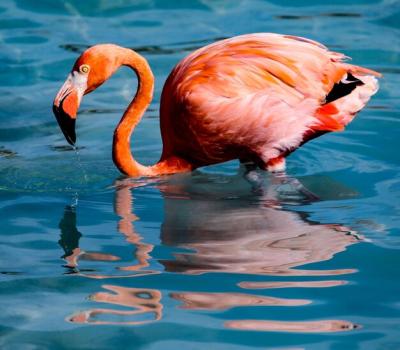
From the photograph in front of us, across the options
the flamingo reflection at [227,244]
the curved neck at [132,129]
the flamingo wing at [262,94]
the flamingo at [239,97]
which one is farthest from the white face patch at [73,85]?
the flamingo reflection at [227,244]

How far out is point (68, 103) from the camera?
577 centimetres

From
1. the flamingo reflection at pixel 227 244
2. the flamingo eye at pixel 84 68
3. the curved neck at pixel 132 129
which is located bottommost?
the flamingo reflection at pixel 227 244

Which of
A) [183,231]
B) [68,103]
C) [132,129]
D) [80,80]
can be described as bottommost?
[183,231]

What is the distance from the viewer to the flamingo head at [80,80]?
18.9 ft

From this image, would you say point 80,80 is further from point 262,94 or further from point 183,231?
point 183,231

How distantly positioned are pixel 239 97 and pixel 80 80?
2.95 feet

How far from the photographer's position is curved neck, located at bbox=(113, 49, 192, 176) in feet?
19.4

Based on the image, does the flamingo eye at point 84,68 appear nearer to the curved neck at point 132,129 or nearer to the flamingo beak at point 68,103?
the flamingo beak at point 68,103

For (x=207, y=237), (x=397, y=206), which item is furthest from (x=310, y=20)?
(x=207, y=237)

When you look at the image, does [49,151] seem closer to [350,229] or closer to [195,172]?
[195,172]

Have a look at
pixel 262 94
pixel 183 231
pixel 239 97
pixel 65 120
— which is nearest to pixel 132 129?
pixel 65 120

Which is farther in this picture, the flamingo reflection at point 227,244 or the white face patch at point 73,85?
the white face patch at point 73,85

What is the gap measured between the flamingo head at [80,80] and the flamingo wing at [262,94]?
1.31ft

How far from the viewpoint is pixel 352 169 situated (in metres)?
6.12
